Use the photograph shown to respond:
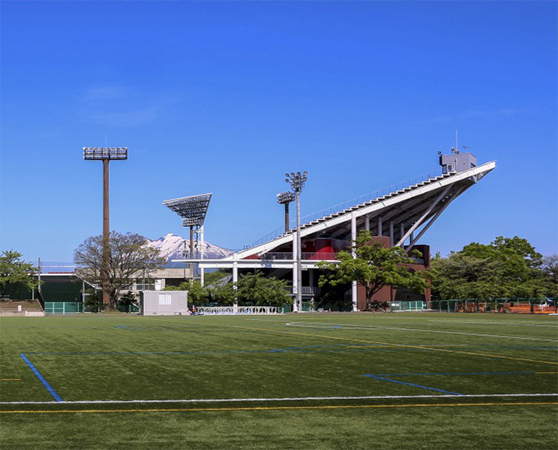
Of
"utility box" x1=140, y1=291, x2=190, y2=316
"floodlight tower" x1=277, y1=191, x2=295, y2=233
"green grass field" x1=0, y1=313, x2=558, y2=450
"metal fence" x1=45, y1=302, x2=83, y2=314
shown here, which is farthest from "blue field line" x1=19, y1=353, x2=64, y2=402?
"floodlight tower" x1=277, y1=191, x2=295, y2=233

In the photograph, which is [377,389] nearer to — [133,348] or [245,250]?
[133,348]

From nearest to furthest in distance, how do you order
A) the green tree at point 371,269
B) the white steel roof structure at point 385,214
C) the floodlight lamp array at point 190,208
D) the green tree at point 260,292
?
the green tree at point 260,292
the green tree at point 371,269
the white steel roof structure at point 385,214
the floodlight lamp array at point 190,208

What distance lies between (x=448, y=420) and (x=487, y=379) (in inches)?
170

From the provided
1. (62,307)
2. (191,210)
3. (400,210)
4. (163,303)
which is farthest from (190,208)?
(163,303)

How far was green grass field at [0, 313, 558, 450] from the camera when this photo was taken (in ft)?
26.1

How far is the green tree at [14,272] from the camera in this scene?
100m

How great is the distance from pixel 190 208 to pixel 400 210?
3672 centimetres

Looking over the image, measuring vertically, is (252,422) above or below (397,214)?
below

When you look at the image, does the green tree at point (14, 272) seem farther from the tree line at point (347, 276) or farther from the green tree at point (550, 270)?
the green tree at point (550, 270)

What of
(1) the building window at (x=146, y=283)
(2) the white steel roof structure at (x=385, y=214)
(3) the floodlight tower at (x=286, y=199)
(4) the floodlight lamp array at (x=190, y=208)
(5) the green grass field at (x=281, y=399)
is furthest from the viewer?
(3) the floodlight tower at (x=286, y=199)

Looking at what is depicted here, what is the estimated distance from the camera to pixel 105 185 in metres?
103

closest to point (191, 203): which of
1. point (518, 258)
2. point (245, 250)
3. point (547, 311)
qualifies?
point (245, 250)

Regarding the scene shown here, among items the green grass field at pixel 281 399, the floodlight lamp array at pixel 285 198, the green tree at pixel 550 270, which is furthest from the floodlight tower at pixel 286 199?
the green grass field at pixel 281 399

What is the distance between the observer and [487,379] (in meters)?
13.1
